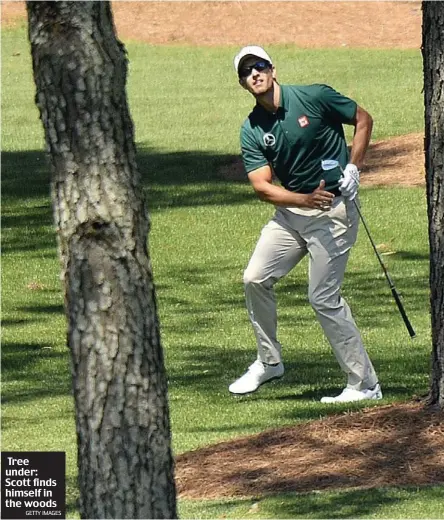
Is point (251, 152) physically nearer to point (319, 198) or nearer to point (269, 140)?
point (269, 140)

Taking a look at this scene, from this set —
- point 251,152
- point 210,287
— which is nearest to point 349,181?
point 251,152

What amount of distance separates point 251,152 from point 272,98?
359mm

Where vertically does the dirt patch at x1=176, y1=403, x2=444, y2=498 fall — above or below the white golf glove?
below

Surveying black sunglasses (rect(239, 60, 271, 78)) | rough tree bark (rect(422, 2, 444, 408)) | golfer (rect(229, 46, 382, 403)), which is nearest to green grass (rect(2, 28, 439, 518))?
golfer (rect(229, 46, 382, 403))

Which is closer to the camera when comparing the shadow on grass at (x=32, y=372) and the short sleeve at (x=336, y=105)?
the short sleeve at (x=336, y=105)

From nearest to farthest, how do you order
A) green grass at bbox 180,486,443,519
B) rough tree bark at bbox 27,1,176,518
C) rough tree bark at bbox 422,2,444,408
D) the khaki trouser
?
rough tree bark at bbox 27,1,176,518, green grass at bbox 180,486,443,519, rough tree bark at bbox 422,2,444,408, the khaki trouser

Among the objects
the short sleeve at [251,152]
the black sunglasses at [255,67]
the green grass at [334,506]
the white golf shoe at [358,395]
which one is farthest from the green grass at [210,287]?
the black sunglasses at [255,67]

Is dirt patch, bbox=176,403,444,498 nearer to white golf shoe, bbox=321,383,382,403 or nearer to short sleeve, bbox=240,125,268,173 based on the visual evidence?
white golf shoe, bbox=321,383,382,403

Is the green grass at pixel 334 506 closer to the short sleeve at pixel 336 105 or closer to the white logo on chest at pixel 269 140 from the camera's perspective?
the white logo on chest at pixel 269 140

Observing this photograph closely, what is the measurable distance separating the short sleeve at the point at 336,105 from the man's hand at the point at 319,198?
1.53ft

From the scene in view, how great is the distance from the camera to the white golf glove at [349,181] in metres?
9.22

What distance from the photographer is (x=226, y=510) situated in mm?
7273

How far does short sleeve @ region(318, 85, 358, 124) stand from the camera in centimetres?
934

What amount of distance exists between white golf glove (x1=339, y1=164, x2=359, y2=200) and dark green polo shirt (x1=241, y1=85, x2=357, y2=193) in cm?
10
